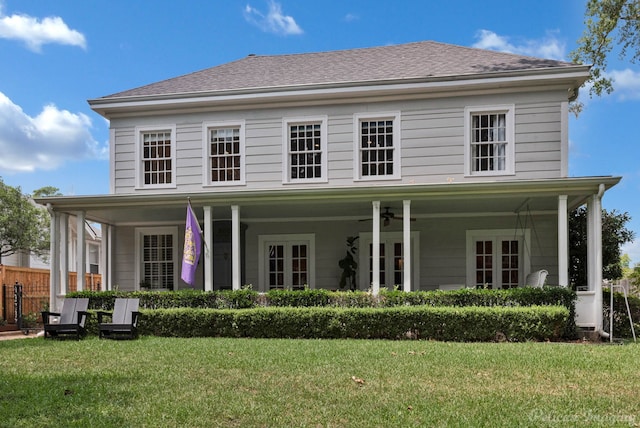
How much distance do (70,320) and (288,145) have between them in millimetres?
6628

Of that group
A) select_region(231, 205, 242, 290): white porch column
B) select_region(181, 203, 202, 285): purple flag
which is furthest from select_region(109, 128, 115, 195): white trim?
select_region(231, 205, 242, 290): white porch column

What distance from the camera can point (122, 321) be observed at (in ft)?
36.4

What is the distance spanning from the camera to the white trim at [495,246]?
14.0 m

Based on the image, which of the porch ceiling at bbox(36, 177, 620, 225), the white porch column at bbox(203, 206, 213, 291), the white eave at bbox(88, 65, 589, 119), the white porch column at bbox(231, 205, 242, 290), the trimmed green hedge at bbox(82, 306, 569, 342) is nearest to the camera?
the trimmed green hedge at bbox(82, 306, 569, 342)

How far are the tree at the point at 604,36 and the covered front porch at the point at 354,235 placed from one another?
23.2ft

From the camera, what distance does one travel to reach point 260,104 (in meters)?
14.3

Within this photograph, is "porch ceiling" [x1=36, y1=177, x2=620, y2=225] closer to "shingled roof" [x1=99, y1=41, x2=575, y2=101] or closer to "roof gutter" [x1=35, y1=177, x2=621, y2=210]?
"roof gutter" [x1=35, y1=177, x2=621, y2=210]

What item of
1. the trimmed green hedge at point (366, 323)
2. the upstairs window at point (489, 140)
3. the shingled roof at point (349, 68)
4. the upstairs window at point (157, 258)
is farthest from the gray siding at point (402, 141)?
the trimmed green hedge at point (366, 323)

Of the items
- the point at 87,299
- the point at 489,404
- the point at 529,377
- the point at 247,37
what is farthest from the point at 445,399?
the point at 247,37

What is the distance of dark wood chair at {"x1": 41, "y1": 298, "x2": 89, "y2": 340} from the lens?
1104 cm

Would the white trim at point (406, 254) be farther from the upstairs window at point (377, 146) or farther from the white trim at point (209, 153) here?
the white trim at point (209, 153)

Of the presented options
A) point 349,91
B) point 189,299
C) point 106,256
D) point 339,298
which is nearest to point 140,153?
point 106,256

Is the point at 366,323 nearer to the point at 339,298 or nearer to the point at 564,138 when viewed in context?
the point at 339,298

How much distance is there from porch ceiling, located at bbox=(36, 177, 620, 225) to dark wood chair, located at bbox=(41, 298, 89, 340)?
2.52 meters
